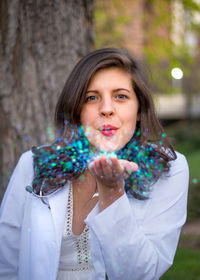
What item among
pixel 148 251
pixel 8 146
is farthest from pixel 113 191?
pixel 8 146

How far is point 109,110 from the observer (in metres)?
1.94

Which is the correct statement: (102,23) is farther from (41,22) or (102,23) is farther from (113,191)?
(113,191)

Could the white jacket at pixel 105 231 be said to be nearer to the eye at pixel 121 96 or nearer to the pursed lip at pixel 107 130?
the pursed lip at pixel 107 130

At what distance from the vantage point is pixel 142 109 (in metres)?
2.24

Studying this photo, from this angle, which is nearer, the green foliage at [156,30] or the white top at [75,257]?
the white top at [75,257]

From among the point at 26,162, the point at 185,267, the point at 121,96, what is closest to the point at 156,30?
the point at 185,267

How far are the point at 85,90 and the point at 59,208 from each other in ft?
2.27

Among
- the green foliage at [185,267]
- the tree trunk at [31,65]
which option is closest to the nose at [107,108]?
the tree trunk at [31,65]

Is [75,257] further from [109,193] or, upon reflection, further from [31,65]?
[31,65]

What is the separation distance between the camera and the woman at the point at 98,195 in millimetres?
1782

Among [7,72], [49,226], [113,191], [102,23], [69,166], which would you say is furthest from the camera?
[102,23]

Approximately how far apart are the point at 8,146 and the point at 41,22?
103cm

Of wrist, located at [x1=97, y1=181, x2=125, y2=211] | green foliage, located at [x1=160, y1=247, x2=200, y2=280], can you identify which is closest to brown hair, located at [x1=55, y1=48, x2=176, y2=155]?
wrist, located at [x1=97, y1=181, x2=125, y2=211]

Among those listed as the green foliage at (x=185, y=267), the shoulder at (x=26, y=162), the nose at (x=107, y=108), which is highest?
the nose at (x=107, y=108)
